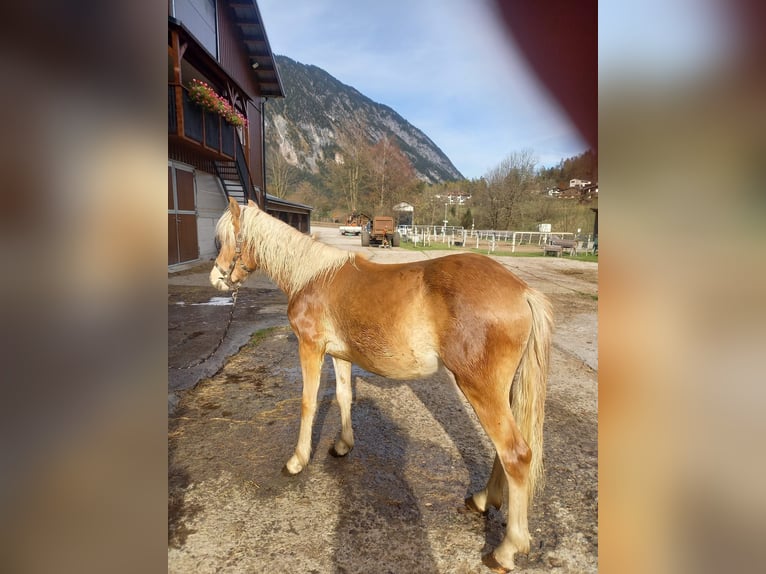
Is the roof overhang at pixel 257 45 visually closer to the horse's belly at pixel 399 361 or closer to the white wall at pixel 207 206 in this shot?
the white wall at pixel 207 206

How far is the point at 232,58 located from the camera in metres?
11.5

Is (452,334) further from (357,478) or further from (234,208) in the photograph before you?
(234,208)

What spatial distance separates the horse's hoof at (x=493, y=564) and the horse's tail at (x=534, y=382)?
321 millimetres

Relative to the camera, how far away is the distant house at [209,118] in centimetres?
738

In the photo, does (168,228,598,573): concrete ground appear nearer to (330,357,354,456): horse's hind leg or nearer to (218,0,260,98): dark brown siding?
(330,357,354,456): horse's hind leg

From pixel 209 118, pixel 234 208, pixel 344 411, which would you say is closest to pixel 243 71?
pixel 209 118

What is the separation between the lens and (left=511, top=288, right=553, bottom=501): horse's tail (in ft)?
5.69

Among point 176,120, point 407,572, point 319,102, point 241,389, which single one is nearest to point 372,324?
point 407,572

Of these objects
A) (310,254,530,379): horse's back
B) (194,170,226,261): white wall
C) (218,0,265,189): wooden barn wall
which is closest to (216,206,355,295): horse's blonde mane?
(310,254,530,379): horse's back

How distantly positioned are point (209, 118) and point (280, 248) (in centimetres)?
777

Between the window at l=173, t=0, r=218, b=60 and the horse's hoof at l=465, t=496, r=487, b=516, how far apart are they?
9.83 metres

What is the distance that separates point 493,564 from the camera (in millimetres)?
1638

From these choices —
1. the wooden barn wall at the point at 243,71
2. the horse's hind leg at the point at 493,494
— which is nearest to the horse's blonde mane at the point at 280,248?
the horse's hind leg at the point at 493,494
